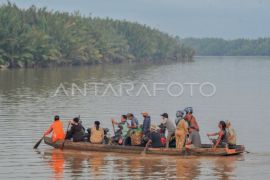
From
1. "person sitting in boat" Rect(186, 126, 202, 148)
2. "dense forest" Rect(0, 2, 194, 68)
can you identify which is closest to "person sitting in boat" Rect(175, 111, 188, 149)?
"person sitting in boat" Rect(186, 126, 202, 148)

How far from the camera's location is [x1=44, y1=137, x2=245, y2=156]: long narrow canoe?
89.9ft

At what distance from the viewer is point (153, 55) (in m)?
182

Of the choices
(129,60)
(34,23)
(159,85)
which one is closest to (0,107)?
(159,85)

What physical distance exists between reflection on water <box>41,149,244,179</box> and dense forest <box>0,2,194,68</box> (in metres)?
70.9

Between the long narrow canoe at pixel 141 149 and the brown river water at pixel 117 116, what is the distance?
283 mm

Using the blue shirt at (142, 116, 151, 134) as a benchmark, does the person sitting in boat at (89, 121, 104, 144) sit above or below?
below

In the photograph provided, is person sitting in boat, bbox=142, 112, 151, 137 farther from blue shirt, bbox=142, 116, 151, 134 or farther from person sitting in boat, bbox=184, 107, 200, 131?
person sitting in boat, bbox=184, 107, 200, 131

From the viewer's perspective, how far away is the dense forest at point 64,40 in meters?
102

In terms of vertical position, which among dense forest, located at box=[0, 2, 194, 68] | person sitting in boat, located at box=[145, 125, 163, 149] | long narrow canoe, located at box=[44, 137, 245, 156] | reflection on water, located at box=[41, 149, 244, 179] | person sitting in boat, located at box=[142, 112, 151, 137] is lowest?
reflection on water, located at box=[41, 149, 244, 179]

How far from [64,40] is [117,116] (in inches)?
3121

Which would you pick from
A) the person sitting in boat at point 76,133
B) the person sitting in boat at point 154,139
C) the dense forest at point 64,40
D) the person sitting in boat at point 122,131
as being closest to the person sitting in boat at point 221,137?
the person sitting in boat at point 154,139

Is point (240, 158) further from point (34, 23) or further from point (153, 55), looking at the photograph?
point (153, 55)

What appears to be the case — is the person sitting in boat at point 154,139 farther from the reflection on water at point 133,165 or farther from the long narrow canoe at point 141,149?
the reflection on water at point 133,165

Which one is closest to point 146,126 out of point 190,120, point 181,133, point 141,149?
point 141,149
